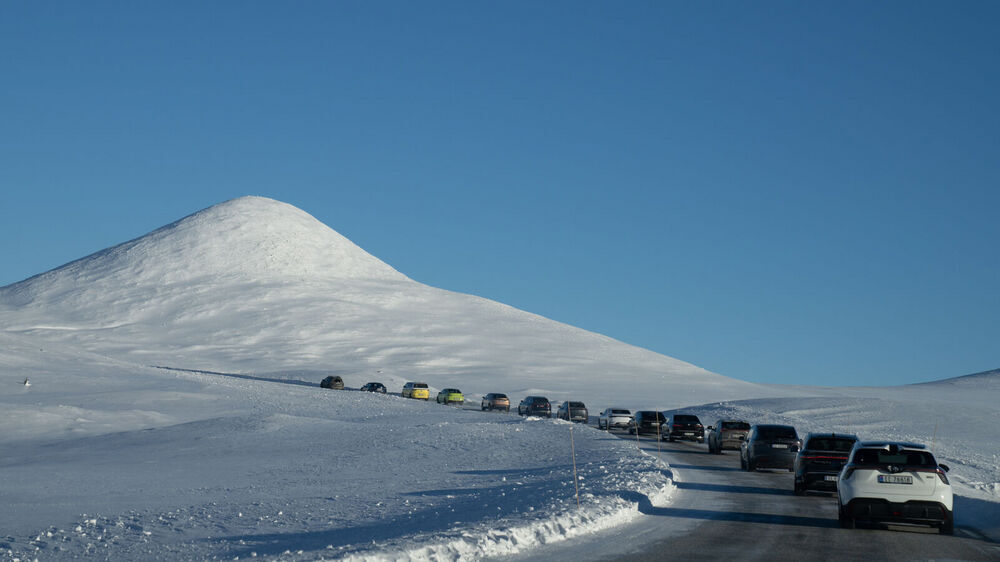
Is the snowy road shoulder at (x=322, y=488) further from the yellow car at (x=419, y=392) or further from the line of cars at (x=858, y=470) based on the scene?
the yellow car at (x=419, y=392)

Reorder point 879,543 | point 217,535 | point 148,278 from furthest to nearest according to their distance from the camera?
point 148,278
point 217,535
point 879,543

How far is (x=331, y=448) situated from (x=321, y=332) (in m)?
115

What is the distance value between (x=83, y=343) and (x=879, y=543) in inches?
5318

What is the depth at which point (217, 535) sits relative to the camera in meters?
17.0

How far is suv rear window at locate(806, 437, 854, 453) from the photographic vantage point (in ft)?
79.4

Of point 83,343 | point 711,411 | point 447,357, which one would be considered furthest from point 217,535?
point 83,343

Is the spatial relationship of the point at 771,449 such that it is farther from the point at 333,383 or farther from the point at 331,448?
the point at 333,383

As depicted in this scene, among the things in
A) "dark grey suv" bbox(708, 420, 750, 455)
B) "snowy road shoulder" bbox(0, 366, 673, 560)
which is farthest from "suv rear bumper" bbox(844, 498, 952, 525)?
"dark grey suv" bbox(708, 420, 750, 455)

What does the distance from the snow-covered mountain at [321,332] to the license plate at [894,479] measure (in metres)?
77.7

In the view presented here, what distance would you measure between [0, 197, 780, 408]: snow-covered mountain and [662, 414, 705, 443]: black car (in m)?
46.9

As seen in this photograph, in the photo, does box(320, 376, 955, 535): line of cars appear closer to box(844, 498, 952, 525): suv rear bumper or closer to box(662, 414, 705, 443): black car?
box(844, 498, 952, 525): suv rear bumper

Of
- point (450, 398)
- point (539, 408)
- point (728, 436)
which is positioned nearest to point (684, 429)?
point (728, 436)

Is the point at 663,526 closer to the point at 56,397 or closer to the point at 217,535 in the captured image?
the point at 217,535

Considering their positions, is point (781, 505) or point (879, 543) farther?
point (781, 505)
